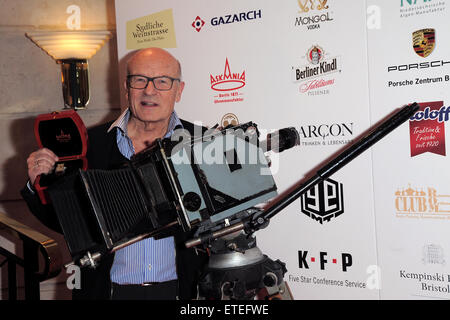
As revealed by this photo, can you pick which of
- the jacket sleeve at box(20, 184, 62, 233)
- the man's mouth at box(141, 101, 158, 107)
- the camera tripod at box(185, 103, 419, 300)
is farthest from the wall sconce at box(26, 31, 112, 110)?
the camera tripod at box(185, 103, 419, 300)

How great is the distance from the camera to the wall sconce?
3.57 meters

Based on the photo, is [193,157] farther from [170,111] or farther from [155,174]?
[170,111]

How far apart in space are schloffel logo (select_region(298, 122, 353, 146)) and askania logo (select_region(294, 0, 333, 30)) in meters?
0.52

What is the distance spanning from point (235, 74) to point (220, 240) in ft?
4.95

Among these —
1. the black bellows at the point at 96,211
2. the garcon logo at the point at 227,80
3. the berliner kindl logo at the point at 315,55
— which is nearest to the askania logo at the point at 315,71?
the berliner kindl logo at the point at 315,55

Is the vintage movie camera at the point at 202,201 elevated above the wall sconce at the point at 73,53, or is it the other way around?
the wall sconce at the point at 73,53

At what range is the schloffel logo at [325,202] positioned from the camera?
8.56ft

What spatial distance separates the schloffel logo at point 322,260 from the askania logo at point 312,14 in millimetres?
1195

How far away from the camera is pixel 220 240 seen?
1.58 m

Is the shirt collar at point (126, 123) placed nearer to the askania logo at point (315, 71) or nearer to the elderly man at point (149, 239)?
the elderly man at point (149, 239)

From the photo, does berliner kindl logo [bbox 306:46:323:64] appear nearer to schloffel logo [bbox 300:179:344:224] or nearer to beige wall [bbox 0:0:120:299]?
schloffel logo [bbox 300:179:344:224]

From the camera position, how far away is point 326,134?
2.62 metres

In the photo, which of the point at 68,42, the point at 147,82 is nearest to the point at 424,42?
the point at 147,82

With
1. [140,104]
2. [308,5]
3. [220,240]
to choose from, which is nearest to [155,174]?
[220,240]
